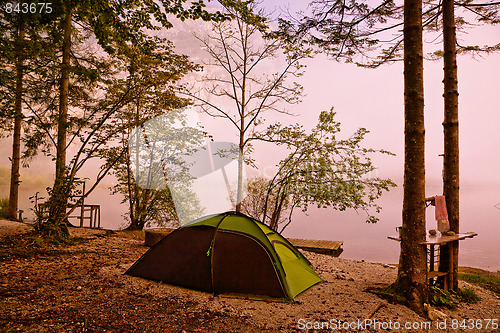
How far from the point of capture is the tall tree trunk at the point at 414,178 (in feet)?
18.6

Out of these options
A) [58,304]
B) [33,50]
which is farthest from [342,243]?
[33,50]

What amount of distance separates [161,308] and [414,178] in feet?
16.6

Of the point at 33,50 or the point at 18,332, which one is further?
the point at 33,50

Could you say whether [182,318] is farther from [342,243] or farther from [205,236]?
[342,243]

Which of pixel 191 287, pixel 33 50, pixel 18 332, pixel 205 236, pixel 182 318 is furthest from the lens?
pixel 33 50

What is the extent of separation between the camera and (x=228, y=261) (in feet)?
19.5

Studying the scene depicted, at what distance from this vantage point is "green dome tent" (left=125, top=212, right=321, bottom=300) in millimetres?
5766

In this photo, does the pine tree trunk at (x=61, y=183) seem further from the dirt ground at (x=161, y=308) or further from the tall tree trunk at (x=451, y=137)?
the tall tree trunk at (x=451, y=137)

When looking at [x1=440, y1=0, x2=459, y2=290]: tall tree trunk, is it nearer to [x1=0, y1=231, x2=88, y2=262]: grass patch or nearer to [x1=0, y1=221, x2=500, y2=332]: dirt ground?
[x1=0, y1=221, x2=500, y2=332]: dirt ground

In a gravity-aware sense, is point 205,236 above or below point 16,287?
above

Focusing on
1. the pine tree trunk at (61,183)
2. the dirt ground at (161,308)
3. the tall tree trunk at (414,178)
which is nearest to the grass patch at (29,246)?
the dirt ground at (161,308)

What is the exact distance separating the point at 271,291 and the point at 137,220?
36.9 feet

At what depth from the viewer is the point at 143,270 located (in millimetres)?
6477

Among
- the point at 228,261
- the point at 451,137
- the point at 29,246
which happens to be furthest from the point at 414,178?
the point at 29,246
